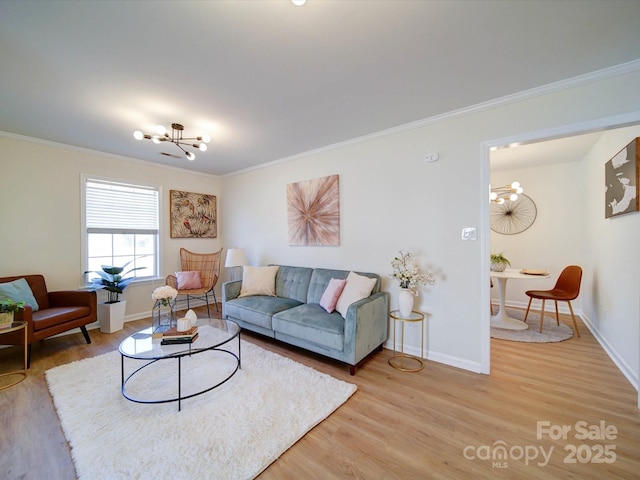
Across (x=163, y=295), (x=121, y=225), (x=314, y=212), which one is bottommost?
(x=163, y=295)

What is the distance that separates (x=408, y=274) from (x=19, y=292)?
424 cm

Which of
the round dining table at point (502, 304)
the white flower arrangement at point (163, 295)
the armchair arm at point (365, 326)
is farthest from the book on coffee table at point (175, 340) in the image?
the round dining table at point (502, 304)

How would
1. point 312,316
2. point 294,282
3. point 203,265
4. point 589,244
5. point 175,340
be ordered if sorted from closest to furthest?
1. point 175,340
2. point 312,316
3. point 294,282
4. point 589,244
5. point 203,265

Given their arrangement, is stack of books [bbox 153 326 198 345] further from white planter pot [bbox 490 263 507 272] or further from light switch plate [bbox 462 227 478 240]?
white planter pot [bbox 490 263 507 272]

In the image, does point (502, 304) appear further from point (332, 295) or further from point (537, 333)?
point (332, 295)

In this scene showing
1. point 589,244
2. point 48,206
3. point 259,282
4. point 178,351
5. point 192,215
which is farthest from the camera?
point 192,215

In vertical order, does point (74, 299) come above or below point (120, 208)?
below

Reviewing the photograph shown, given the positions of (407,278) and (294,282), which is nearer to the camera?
(407,278)

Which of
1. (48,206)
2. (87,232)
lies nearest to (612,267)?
(87,232)

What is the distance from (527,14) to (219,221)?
16.8 ft

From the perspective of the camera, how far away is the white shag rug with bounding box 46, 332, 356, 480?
1479 millimetres

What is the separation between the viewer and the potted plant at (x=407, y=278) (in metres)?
2.59

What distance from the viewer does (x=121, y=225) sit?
402 cm

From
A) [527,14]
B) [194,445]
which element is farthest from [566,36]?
[194,445]
